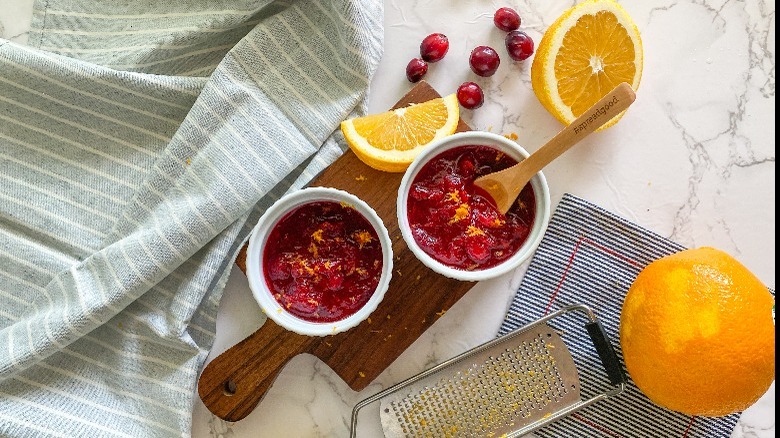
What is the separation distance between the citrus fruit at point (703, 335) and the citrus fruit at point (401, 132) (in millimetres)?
377

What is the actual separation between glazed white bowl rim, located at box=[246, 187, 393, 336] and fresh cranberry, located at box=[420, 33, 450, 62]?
0.29m

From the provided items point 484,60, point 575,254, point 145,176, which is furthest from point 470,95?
point 145,176

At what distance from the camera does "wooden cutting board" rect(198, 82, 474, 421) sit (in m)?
1.14

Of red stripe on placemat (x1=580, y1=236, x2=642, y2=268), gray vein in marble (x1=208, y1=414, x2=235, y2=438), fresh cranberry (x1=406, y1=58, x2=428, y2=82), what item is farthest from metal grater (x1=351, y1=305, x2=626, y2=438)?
fresh cranberry (x1=406, y1=58, x2=428, y2=82)

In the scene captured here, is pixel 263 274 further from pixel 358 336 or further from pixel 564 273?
pixel 564 273

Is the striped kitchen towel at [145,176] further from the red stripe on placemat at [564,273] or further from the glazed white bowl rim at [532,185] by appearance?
the red stripe on placemat at [564,273]

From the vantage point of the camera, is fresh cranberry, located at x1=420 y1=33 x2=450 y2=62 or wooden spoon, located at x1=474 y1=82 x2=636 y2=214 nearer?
wooden spoon, located at x1=474 y1=82 x2=636 y2=214

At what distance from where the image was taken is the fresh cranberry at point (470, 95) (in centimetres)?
117

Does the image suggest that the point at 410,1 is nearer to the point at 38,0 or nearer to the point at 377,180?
the point at 377,180

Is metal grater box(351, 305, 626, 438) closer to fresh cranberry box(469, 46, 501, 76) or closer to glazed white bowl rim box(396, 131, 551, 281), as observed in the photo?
glazed white bowl rim box(396, 131, 551, 281)

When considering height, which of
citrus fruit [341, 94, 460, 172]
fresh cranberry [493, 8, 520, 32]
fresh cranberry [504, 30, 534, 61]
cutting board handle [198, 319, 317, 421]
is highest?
fresh cranberry [493, 8, 520, 32]

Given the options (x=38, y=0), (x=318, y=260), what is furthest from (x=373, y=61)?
(x=38, y=0)

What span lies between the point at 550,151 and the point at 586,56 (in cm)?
22

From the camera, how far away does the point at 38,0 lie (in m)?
1.23
